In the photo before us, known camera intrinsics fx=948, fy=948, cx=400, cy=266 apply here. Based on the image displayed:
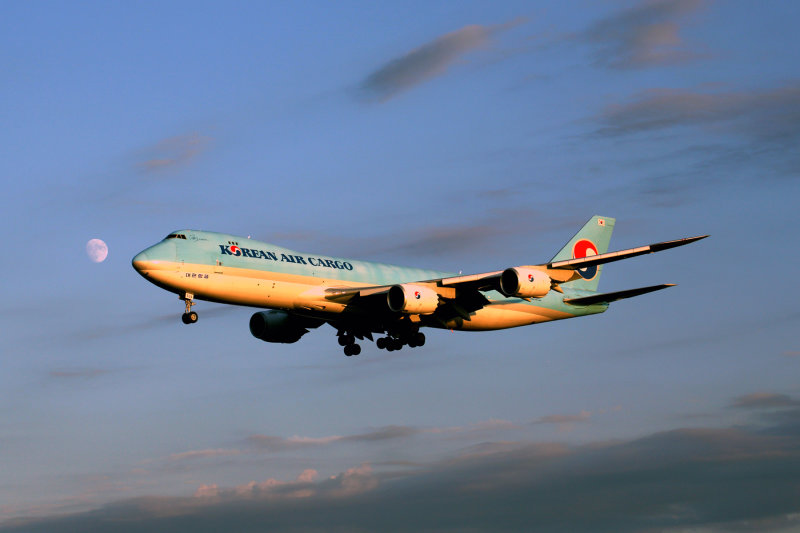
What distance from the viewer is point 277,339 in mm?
62031

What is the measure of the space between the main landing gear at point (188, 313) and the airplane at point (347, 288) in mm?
52

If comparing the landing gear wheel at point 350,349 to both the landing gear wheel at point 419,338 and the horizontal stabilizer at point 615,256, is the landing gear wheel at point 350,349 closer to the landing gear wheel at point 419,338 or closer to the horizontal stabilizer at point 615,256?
the landing gear wheel at point 419,338

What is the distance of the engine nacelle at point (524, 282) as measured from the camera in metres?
51.2

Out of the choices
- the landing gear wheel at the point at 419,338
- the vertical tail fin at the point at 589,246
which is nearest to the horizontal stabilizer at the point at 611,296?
the vertical tail fin at the point at 589,246

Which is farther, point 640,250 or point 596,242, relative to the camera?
point 596,242

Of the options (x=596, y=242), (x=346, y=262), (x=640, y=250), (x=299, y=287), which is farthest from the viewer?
(x=596, y=242)

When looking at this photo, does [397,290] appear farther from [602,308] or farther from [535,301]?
[602,308]

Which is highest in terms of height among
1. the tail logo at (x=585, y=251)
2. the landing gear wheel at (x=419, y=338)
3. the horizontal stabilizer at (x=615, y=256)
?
the tail logo at (x=585, y=251)

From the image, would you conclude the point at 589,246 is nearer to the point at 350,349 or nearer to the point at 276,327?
the point at 350,349

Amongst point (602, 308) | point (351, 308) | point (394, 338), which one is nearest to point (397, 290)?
point (351, 308)

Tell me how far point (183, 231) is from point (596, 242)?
102ft

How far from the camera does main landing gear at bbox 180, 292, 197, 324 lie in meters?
49.4

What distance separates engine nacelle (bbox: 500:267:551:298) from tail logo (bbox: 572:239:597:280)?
1516 cm

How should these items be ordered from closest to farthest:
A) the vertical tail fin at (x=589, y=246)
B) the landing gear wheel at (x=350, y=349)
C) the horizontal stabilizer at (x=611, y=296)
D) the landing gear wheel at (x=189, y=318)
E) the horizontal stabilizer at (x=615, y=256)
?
the horizontal stabilizer at (x=615, y=256) → the landing gear wheel at (x=189, y=318) → the horizontal stabilizer at (x=611, y=296) → the landing gear wheel at (x=350, y=349) → the vertical tail fin at (x=589, y=246)
